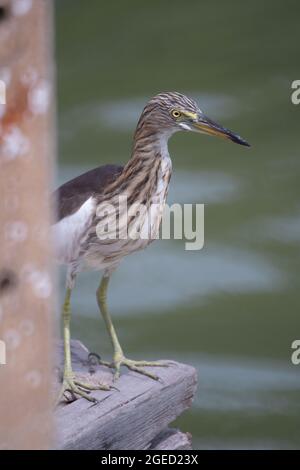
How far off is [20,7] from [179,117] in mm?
1523

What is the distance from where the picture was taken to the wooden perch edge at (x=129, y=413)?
95.9 inches

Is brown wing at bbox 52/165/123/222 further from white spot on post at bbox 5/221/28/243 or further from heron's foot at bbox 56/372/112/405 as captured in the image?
white spot on post at bbox 5/221/28/243

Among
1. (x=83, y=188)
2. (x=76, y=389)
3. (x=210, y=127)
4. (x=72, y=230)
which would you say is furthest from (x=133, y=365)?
(x=210, y=127)

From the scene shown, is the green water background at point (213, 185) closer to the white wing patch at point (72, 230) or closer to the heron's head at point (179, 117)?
the white wing patch at point (72, 230)

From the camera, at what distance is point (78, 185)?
2.96 m

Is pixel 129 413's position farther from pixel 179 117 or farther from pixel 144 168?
pixel 179 117

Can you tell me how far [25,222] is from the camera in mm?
1413

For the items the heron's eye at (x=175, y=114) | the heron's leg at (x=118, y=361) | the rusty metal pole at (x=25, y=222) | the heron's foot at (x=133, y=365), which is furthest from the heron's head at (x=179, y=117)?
the rusty metal pole at (x=25, y=222)

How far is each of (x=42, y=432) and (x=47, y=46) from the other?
54cm

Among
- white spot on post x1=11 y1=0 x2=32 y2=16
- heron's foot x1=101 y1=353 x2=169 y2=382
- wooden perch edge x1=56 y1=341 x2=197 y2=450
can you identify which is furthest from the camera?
heron's foot x1=101 y1=353 x2=169 y2=382

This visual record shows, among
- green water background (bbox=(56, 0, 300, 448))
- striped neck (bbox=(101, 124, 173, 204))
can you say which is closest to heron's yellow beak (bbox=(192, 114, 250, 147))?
striped neck (bbox=(101, 124, 173, 204))

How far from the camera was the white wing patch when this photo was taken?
287cm

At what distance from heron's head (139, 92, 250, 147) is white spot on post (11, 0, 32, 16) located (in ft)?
4.94

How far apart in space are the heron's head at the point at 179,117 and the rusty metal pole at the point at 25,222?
1437mm
